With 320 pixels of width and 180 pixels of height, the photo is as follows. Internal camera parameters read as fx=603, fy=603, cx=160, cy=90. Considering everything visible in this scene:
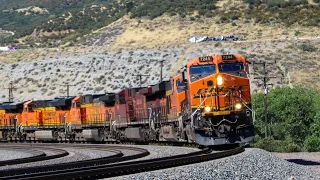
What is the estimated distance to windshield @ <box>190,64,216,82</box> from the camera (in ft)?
72.1

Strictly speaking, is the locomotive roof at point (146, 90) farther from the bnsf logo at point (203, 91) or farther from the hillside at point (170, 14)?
the hillside at point (170, 14)

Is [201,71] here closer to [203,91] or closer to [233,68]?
[203,91]

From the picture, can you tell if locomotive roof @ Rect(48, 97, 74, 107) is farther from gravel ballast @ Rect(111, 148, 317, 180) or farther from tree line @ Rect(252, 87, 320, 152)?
gravel ballast @ Rect(111, 148, 317, 180)

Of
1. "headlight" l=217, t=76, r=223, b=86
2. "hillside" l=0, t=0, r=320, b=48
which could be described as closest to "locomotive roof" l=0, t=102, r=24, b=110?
"headlight" l=217, t=76, r=223, b=86

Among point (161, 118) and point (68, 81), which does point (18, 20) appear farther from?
point (161, 118)

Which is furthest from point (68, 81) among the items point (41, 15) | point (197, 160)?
point (41, 15)

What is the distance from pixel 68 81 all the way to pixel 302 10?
3797cm

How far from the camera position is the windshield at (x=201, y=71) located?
22.0 metres

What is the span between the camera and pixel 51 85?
73.3 metres

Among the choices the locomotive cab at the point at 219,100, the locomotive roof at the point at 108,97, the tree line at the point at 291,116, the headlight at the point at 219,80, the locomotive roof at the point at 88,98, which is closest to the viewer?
the locomotive cab at the point at 219,100

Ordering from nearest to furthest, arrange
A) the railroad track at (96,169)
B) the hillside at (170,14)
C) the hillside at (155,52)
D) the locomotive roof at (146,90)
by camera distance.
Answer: the railroad track at (96,169)
the locomotive roof at (146,90)
the hillside at (155,52)
the hillside at (170,14)

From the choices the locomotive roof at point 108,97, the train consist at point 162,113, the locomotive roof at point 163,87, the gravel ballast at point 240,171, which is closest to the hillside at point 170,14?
the train consist at point 162,113

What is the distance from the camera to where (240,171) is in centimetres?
1448

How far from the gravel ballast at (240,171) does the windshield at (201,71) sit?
15.1 ft
